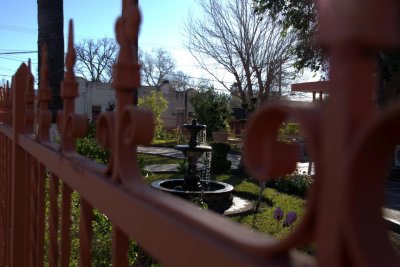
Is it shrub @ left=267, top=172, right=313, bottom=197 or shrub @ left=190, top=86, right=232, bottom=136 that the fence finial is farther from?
shrub @ left=190, top=86, right=232, bottom=136

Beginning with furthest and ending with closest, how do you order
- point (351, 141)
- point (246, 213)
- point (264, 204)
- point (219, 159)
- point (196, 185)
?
point (219, 159) < point (264, 204) < point (196, 185) < point (246, 213) < point (351, 141)

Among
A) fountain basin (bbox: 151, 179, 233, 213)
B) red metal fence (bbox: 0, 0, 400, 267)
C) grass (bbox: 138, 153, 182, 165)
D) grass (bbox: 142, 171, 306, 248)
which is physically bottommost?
grass (bbox: 138, 153, 182, 165)

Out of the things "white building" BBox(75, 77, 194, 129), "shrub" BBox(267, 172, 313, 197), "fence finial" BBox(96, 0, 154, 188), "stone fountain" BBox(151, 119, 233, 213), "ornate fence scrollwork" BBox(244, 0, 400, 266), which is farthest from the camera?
"white building" BBox(75, 77, 194, 129)

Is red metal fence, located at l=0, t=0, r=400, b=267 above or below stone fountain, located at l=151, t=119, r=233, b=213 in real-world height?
above

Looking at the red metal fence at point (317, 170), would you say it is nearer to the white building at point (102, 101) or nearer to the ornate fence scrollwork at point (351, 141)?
the ornate fence scrollwork at point (351, 141)

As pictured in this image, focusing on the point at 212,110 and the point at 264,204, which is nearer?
the point at 264,204

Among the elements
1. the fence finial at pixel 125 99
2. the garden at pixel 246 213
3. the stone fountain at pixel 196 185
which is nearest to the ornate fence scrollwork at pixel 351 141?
the fence finial at pixel 125 99

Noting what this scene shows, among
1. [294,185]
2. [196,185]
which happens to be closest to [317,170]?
[196,185]

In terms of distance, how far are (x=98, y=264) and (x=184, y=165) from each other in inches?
333

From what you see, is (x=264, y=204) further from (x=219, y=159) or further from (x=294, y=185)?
(x=219, y=159)

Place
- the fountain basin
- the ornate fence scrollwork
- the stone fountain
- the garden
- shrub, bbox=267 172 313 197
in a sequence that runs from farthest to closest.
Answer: shrub, bbox=267 172 313 197 → the stone fountain → the fountain basin → the garden → the ornate fence scrollwork

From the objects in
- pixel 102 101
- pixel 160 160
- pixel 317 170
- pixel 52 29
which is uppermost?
pixel 52 29

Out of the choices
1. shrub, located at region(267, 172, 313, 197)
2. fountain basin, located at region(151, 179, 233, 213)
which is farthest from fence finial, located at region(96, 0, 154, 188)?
shrub, located at region(267, 172, 313, 197)

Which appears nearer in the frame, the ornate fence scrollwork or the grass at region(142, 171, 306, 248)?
the ornate fence scrollwork
